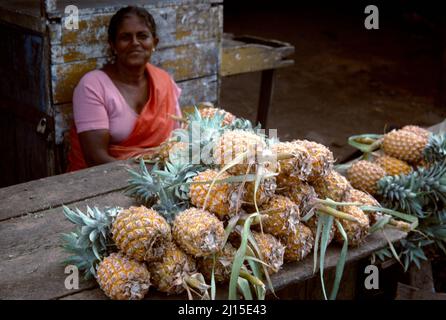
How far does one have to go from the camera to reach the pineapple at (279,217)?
2373 millimetres

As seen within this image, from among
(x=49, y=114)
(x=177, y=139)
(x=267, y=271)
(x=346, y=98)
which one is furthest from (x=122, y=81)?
(x=346, y=98)

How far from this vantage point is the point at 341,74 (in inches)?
376

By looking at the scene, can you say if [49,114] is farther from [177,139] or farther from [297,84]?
[297,84]

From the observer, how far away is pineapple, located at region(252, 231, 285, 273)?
2.31 meters

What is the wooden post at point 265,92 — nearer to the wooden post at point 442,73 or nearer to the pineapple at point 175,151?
the pineapple at point 175,151

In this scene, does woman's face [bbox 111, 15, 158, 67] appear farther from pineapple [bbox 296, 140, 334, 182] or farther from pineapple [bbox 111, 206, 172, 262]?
pineapple [bbox 111, 206, 172, 262]

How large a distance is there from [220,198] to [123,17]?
210cm

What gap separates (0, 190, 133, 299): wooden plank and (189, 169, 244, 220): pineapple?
0.48 m

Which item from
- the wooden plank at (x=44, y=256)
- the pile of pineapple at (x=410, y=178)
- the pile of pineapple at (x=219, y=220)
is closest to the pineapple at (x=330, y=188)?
the pile of pineapple at (x=219, y=220)

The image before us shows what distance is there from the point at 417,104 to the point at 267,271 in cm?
676

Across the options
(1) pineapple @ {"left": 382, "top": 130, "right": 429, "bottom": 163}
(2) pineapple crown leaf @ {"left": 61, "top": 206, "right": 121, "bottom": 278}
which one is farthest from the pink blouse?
(2) pineapple crown leaf @ {"left": 61, "top": 206, "right": 121, "bottom": 278}

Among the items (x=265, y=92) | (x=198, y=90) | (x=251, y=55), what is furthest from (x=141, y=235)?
(x=265, y=92)

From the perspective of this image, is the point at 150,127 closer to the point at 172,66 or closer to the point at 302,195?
the point at 172,66
